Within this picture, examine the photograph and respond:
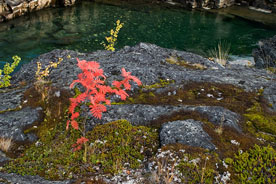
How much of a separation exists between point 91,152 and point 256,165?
120 inches

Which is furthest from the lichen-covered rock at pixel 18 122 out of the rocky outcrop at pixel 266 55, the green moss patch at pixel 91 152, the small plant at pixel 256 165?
the rocky outcrop at pixel 266 55

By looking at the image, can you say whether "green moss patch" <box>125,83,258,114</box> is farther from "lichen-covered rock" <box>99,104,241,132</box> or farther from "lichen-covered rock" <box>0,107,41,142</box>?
"lichen-covered rock" <box>0,107,41,142</box>

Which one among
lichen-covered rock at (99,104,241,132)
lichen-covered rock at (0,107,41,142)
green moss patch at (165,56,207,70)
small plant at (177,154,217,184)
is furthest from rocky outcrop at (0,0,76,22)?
small plant at (177,154,217,184)

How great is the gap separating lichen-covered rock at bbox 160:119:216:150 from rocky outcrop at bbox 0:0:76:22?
913 inches

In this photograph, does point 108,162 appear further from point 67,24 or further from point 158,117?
point 67,24

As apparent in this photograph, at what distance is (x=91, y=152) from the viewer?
4.72 m

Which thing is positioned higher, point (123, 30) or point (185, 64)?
point (185, 64)

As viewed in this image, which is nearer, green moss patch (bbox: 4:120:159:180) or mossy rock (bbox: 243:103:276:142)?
green moss patch (bbox: 4:120:159:180)

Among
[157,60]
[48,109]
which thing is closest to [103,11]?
[157,60]

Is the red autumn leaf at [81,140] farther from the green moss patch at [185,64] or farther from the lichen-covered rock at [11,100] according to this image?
the green moss patch at [185,64]

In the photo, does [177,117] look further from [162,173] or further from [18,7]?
[18,7]

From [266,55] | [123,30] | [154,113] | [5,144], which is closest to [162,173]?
[154,113]

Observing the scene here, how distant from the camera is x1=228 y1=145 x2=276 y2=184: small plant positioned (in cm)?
411

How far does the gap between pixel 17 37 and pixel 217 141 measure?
1973 cm
